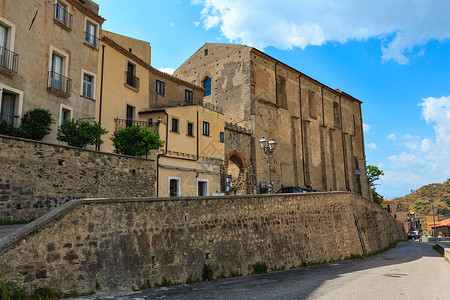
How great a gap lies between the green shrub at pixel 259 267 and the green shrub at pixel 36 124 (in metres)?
11.4

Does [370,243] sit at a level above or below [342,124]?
→ below

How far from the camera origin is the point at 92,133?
16.9 m

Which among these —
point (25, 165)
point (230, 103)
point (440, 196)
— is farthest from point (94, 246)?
point (440, 196)

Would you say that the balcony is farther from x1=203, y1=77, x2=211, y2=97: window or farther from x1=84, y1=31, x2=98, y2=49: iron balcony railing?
x1=203, y1=77, x2=211, y2=97: window

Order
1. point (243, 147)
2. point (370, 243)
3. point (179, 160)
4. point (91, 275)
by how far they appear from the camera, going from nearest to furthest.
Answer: point (91, 275)
point (179, 160)
point (370, 243)
point (243, 147)

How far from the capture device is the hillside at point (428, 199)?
102669mm

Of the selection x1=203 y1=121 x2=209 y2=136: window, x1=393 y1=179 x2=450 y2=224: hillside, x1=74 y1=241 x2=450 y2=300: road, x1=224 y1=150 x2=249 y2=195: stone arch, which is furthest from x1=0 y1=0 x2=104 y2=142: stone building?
x1=393 y1=179 x2=450 y2=224: hillside

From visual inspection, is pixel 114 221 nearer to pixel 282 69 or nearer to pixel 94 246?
pixel 94 246

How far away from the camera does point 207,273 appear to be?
10.9m

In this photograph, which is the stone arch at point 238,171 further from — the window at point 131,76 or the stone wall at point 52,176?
the stone wall at point 52,176

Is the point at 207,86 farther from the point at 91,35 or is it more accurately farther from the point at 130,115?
the point at 91,35

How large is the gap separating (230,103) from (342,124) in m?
24.9

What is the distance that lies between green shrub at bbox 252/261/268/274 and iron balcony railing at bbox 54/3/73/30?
616 inches

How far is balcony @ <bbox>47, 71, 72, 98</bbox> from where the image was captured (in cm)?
1778
